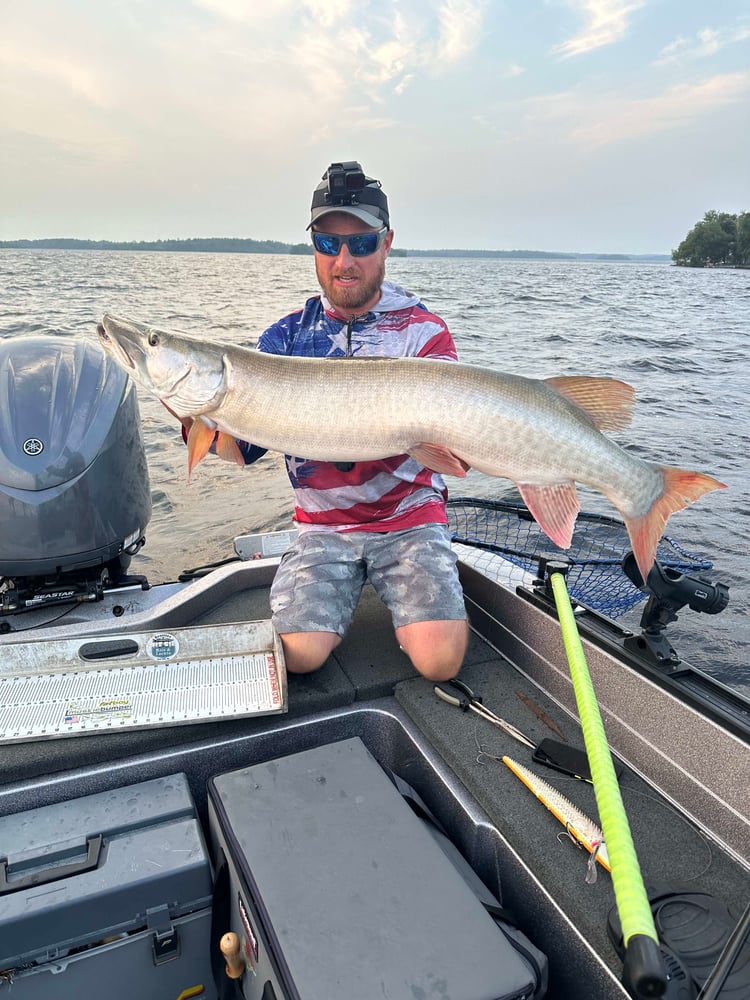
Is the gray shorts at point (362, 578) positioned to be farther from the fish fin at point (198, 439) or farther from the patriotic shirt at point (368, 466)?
the fish fin at point (198, 439)

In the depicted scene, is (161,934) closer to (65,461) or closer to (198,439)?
(198,439)

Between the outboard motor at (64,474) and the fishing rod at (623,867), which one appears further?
the outboard motor at (64,474)

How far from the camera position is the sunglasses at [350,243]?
3.39m

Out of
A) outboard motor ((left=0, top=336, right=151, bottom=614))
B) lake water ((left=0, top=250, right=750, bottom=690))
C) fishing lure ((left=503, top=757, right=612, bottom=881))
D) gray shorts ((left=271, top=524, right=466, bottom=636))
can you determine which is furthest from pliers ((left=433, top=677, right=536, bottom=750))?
lake water ((left=0, top=250, right=750, bottom=690))

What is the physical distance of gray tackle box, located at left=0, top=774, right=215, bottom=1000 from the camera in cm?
180

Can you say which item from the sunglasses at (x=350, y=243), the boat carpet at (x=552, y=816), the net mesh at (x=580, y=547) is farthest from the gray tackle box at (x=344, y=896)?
the sunglasses at (x=350, y=243)

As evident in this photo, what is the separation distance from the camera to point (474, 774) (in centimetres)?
242

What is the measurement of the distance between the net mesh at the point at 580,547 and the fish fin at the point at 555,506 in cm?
89

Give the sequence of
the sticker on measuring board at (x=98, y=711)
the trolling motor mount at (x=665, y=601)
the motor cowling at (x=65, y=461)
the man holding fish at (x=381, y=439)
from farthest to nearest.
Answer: the motor cowling at (x=65, y=461)
the man holding fish at (x=381, y=439)
the sticker on measuring board at (x=98, y=711)
the trolling motor mount at (x=665, y=601)

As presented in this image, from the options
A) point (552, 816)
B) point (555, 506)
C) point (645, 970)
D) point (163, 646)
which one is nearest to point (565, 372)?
point (555, 506)

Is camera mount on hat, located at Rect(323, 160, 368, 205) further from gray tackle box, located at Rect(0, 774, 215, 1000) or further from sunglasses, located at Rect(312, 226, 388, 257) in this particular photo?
gray tackle box, located at Rect(0, 774, 215, 1000)

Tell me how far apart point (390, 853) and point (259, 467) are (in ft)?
26.4

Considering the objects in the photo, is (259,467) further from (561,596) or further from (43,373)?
(561,596)

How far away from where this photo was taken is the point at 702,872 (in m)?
2.06
